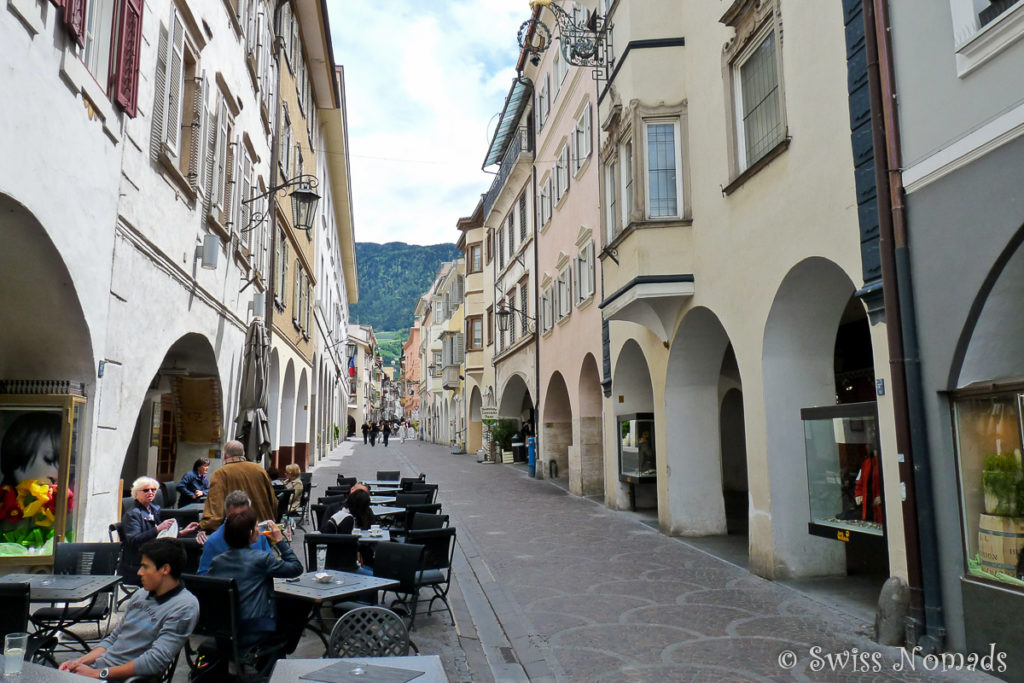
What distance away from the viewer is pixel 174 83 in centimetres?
1030

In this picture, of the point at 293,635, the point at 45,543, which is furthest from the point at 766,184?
the point at 45,543

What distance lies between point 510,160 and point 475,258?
13.0 metres

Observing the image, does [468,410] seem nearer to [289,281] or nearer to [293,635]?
[289,281]

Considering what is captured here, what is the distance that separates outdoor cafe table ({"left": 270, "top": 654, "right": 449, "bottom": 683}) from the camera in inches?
145

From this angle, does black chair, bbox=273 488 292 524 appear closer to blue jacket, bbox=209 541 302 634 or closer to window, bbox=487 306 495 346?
blue jacket, bbox=209 541 302 634

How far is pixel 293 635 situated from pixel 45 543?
3.39m

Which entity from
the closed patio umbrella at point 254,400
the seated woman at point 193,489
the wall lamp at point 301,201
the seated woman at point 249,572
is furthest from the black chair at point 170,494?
the seated woman at point 249,572

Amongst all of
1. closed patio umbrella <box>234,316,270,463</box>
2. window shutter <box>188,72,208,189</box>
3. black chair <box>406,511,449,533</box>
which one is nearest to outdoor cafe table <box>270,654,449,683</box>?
black chair <box>406,511,449,533</box>

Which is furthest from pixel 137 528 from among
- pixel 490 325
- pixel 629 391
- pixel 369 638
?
pixel 490 325

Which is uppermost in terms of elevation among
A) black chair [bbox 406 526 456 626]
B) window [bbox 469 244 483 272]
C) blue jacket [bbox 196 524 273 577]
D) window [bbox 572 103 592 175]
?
window [bbox 469 244 483 272]

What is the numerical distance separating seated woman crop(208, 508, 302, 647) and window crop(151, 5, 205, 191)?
234 inches

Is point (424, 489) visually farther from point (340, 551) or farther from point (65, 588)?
point (65, 588)

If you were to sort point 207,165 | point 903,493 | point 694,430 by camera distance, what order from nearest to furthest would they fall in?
point 903,493 → point 207,165 → point 694,430

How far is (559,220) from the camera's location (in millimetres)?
21938
